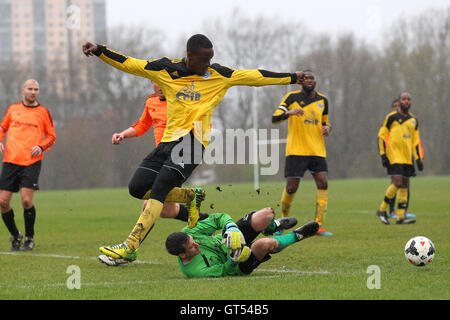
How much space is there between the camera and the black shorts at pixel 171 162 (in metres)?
7.20

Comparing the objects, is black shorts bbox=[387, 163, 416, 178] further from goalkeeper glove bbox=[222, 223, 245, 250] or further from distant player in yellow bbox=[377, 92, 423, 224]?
goalkeeper glove bbox=[222, 223, 245, 250]

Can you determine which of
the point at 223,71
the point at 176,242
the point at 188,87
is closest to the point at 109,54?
the point at 188,87

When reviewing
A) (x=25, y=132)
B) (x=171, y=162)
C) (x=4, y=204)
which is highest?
(x=25, y=132)

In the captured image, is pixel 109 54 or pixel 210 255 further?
pixel 109 54

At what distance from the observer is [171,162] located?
7203 mm

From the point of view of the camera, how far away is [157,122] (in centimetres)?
910

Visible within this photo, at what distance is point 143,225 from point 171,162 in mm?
679

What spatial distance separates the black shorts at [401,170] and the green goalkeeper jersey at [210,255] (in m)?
7.65

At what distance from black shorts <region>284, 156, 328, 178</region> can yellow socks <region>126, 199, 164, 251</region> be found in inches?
184

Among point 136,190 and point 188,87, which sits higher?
point 188,87

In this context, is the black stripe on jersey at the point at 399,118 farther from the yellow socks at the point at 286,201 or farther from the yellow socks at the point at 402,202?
the yellow socks at the point at 286,201

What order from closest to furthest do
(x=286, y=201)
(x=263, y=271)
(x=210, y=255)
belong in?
(x=210, y=255) < (x=263, y=271) < (x=286, y=201)

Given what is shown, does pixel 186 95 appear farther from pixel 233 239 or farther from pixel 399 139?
pixel 399 139
